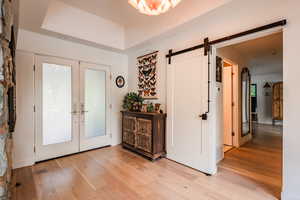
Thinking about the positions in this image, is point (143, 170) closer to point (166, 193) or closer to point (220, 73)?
point (166, 193)

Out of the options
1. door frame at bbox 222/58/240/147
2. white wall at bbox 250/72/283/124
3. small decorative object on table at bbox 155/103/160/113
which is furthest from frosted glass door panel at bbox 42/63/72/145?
white wall at bbox 250/72/283/124

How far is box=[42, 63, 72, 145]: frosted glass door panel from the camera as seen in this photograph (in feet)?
9.95

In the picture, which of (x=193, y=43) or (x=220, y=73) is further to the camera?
(x=220, y=73)

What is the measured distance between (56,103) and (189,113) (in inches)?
108

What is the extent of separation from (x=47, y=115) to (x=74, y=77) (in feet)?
3.16

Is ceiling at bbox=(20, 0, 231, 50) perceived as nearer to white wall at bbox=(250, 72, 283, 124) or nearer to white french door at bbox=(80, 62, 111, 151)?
white french door at bbox=(80, 62, 111, 151)

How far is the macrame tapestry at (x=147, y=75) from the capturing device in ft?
11.4

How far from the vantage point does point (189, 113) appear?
2770 millimetres

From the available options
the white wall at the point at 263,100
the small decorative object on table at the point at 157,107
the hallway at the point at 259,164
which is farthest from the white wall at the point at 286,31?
the white wall at the point at 263,100

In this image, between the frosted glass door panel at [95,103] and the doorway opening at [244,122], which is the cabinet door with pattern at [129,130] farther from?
the doorway opening at [244,122]

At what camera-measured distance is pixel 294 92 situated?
1.73 m

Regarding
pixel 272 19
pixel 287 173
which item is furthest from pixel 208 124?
pixel 272 19

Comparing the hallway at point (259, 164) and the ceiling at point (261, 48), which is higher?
the ceiling at point (261, 48)

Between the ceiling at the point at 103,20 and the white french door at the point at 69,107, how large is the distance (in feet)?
2.03
